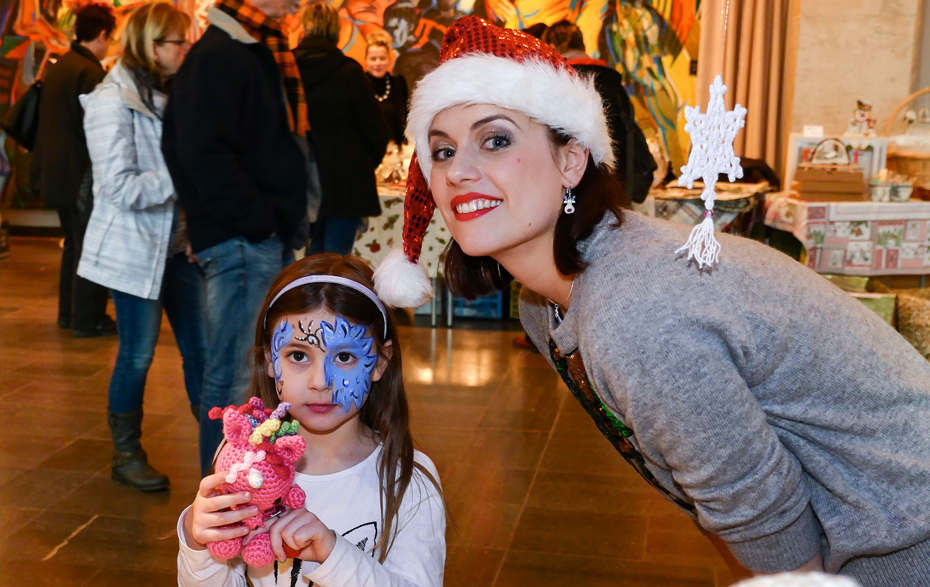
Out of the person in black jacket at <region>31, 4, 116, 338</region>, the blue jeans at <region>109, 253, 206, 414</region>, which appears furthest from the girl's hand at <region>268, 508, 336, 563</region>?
the person in black jacket at <region>31, 4, 116, 338</region>

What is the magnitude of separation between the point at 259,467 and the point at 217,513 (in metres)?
0.11

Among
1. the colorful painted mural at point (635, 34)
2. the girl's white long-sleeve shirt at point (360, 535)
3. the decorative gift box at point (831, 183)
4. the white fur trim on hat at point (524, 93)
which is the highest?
the colorful painted mural at point (635, 34)

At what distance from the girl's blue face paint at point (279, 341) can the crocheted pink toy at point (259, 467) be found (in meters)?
0.22

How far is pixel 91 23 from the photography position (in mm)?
4352

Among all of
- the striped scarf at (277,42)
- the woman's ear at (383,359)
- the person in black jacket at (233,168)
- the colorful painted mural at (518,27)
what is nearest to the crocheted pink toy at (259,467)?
the woman's ear at (383,359)

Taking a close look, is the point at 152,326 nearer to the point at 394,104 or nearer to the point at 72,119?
the point at 72,119

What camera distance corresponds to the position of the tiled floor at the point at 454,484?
2.69m

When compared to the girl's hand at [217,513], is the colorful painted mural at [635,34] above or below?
above

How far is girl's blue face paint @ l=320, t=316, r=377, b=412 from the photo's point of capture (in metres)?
1.59

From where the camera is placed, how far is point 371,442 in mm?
1726

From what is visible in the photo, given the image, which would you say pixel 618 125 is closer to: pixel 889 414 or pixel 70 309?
pixel 889 414

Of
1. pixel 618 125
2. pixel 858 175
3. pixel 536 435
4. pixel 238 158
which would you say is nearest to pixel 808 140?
pixel 858 175

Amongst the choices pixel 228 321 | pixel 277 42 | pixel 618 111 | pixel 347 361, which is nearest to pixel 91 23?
pixel 277 42

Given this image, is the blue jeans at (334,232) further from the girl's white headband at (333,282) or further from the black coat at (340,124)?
the girl's white headband at (333,282)
